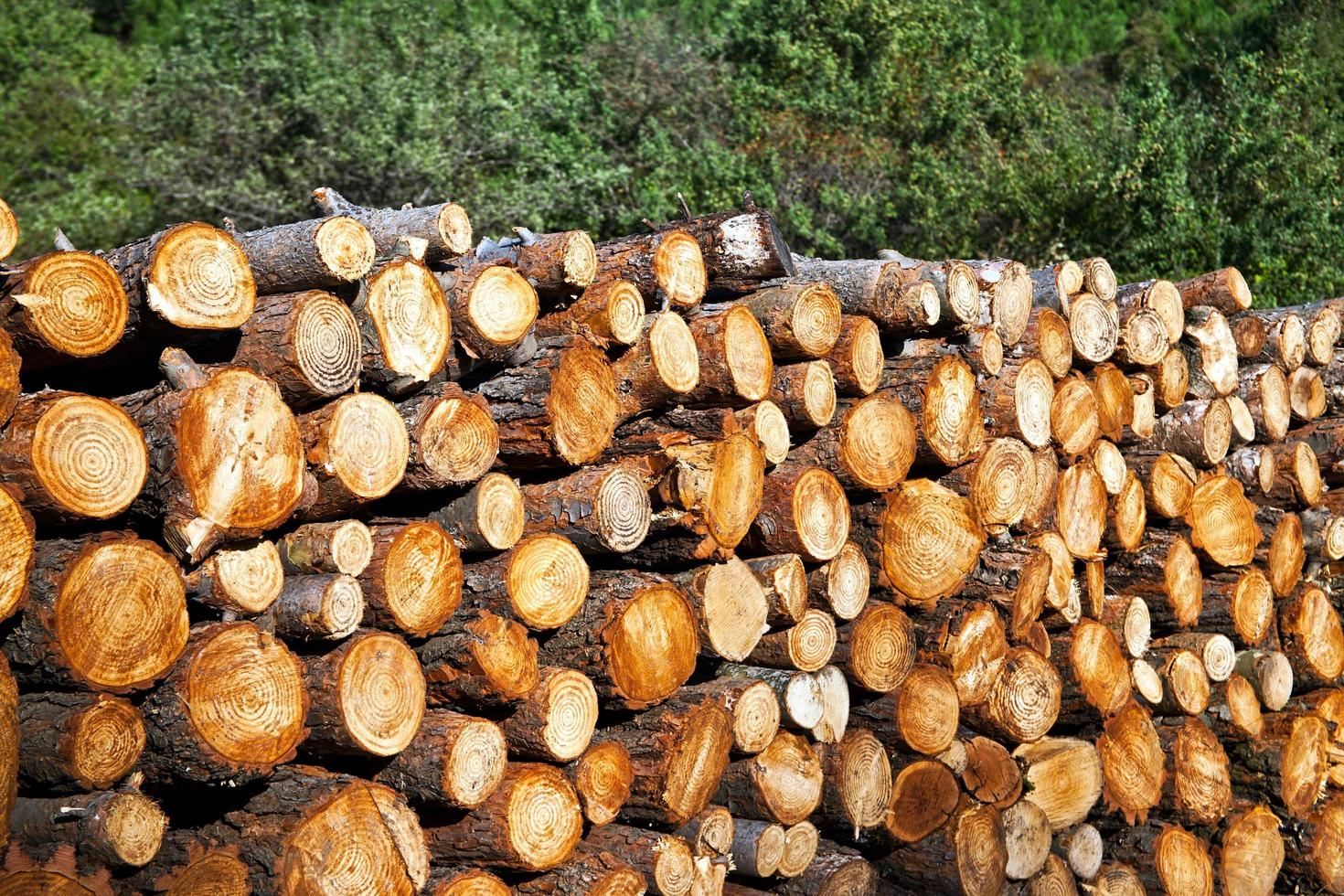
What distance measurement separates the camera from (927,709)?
4.42 m

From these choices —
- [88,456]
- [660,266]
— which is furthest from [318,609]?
[660,266]

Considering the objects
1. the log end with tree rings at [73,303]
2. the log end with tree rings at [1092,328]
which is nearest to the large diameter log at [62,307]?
the log end with tree rings at [73,303]

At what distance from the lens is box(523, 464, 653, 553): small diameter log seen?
3.50 metres

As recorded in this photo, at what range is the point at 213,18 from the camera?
535 inches

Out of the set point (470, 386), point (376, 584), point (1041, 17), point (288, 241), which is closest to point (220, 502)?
point (376, 584)

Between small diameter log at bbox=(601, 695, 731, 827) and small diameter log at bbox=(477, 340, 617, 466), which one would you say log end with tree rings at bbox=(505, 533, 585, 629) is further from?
small diameter log at bbox=(601, 695, 731, 827)

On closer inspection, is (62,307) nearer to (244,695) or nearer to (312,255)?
(312,255)

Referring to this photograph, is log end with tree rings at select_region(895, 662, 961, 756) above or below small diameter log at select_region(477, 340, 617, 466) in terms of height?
below

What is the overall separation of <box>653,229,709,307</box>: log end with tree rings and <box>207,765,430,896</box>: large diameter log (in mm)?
1801

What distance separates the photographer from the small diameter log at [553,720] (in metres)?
3.37

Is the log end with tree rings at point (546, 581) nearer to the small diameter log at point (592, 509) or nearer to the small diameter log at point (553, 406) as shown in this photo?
the small diameter log at point (592, 509)

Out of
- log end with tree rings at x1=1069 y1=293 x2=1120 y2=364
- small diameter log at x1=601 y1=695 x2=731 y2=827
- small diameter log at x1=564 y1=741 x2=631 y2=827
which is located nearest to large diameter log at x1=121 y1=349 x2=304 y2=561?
small diameter log at x1=564 y1=741 x2=631 y2=827

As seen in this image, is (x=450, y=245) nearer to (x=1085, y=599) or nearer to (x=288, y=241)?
(x=288, y=241)

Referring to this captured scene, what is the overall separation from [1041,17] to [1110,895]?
65.9ft
